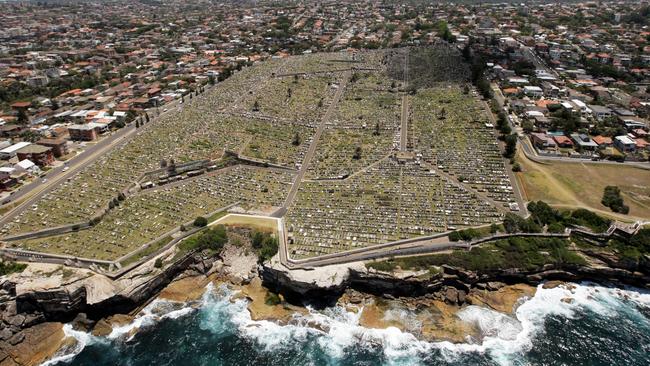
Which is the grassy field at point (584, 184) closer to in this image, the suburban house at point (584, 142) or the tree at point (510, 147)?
the tree at point (510, 147)

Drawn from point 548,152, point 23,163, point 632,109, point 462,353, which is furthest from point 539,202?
point 23,163

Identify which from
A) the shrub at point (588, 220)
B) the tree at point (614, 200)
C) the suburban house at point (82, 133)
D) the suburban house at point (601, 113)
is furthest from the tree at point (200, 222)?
the suburban house at point (601, 113)

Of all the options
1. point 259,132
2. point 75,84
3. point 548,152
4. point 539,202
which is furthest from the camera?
point 75,84

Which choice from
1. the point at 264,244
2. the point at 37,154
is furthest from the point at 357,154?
the point at 37,154

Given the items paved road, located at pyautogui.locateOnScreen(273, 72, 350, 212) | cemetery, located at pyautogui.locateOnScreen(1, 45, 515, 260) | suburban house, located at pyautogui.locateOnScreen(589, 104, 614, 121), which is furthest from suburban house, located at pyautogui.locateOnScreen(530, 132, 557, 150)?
paved road, located at pyautogui.locateOnScreen(273, 72, 350, 212)

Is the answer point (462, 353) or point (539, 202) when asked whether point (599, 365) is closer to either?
point (462, 353)

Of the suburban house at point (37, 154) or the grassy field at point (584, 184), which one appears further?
the suburban house at point (37, 154)
